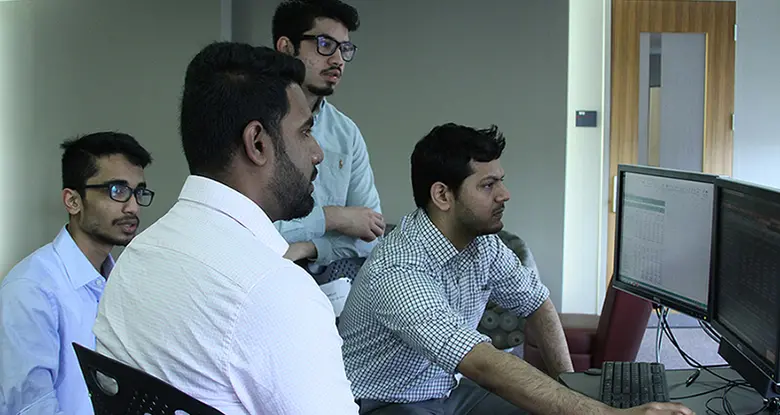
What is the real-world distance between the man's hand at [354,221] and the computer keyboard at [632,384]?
2.53 feet

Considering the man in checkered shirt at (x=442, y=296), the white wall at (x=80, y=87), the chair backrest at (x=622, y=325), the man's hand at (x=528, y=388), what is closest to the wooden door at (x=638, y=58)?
the chair backrest at (x=622, y=325)

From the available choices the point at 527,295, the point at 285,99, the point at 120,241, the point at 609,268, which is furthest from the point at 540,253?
the point at 285,99

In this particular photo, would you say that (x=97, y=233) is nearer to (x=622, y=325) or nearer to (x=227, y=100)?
(x=227, y=100)

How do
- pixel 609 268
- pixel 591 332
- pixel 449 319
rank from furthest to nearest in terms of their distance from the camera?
pixel 609 268 → pixel 591 332 → pixel 449 319

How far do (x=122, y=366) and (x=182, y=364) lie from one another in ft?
0.25

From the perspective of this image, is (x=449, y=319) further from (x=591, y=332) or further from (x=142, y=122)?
(x=142, y=122)

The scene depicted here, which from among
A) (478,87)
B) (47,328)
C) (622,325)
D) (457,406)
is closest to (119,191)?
(47,328)

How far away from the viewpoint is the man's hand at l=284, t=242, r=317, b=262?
7.23 ft

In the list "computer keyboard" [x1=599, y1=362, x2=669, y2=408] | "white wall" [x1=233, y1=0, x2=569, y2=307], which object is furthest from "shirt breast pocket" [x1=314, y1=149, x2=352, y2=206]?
"white wall" [x1=233, y1=0, x2=569, y2=307]

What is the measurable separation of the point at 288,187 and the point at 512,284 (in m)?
1.27

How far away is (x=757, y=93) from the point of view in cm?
554

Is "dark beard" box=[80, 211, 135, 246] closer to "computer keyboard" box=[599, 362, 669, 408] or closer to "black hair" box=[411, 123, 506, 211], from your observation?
"black hair" box=[411, 123, 506, 211]

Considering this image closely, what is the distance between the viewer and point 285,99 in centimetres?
122

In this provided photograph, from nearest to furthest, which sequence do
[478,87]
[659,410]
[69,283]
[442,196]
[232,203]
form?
[232,203]
[659,410]
[69,283]
[442,196]
[478,87]
